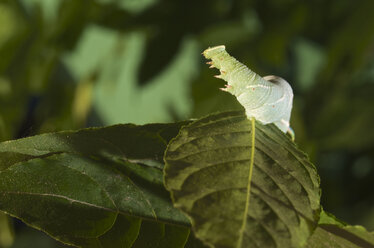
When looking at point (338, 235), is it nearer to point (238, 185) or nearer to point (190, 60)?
point (238, 185)

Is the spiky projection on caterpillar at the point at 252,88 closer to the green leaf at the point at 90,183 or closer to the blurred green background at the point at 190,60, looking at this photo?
the green leaf at the point at 90,183

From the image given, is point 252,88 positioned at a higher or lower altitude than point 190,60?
higher

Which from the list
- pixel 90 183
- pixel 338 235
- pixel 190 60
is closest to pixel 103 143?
pixel 90 183

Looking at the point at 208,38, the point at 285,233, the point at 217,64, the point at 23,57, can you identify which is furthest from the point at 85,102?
the point at 285,233

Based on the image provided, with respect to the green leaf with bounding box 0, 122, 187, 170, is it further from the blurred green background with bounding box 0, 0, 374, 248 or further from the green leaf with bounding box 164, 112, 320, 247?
the blurred green background with bounding box 0, 0, 374, 248

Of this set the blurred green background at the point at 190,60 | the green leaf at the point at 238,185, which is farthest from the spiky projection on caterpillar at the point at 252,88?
the blurred green background at the point at 190,60
